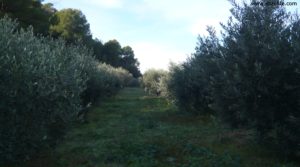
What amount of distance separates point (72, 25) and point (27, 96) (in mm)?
57006

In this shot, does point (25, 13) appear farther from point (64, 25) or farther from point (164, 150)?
point (64, 25)

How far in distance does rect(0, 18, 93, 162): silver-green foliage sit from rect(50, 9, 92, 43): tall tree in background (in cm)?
4930

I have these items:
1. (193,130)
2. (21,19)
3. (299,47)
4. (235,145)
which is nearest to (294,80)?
(299,47)

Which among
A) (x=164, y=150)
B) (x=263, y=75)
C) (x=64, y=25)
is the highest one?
(x=64, y=25)

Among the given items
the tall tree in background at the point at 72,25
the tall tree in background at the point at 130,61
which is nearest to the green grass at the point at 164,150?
the tall tree in background at the point at 72,25

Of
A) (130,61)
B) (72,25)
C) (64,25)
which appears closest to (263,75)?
(64,25)

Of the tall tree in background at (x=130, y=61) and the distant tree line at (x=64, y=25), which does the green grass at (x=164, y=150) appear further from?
the tall tree in background at (x=130, y=61)

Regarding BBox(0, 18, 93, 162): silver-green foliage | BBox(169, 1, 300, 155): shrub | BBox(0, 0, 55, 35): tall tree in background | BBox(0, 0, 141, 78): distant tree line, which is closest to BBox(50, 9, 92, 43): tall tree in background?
BBox(0, 0, 141, 78): distant tree line

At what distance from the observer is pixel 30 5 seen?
30609mm

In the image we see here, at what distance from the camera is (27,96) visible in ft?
28.0

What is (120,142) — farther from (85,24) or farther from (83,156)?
(85,24)

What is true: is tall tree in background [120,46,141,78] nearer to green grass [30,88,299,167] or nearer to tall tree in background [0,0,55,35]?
tall tree in background [0,0,55,35]

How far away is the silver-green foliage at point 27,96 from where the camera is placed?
27.2 ft

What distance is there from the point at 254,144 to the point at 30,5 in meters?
22.2
